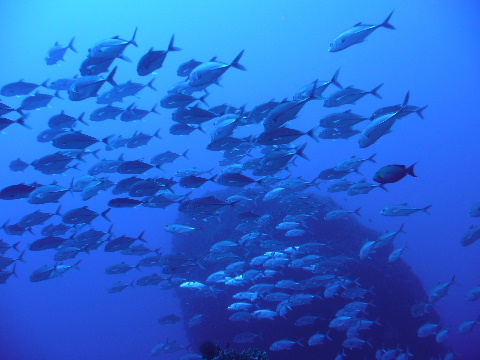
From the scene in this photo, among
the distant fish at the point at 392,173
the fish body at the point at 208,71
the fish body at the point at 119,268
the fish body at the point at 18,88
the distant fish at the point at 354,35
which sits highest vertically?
the fish body at the point at 18,88

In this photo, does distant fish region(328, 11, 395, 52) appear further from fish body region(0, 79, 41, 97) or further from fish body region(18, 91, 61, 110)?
fish body region(0, 79, 41, 97)

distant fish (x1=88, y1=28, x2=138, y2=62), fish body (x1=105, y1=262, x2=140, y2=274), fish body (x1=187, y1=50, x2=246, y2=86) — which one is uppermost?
distant fish (x1=88, y1=28, x2=138, y2=62)

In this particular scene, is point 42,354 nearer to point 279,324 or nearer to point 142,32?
point 279,324

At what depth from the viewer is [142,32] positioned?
103m

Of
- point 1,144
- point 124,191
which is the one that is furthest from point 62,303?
point 1,144

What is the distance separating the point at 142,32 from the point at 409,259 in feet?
339

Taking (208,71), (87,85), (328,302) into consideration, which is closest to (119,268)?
(87,85)

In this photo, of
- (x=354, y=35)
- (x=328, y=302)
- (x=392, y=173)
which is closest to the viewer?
(x=392, y=173)

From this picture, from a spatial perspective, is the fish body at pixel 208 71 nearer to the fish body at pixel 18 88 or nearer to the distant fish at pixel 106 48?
the distant fish at pixel 106 48

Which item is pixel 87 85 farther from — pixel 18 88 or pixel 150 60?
pixel 18 88

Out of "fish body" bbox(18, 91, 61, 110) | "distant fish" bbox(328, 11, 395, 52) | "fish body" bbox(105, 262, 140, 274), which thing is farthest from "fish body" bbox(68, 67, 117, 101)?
"fish body" bbox(105, 262, 140, 274)

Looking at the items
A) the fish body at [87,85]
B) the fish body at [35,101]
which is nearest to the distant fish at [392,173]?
the fish body at [87,85]

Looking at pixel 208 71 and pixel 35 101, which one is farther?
pixel 35 101

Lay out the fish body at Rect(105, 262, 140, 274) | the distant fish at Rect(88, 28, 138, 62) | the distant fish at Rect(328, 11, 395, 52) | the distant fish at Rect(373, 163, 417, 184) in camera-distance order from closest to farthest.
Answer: the distant fish at Rect(373, 163, 417, 184) < the distant fish at Rect(328, 11, 395, 52) < the distant fish at Rect(88, 28, 138, 62) < the fish body at Rect(105, 262, 140, 274)
